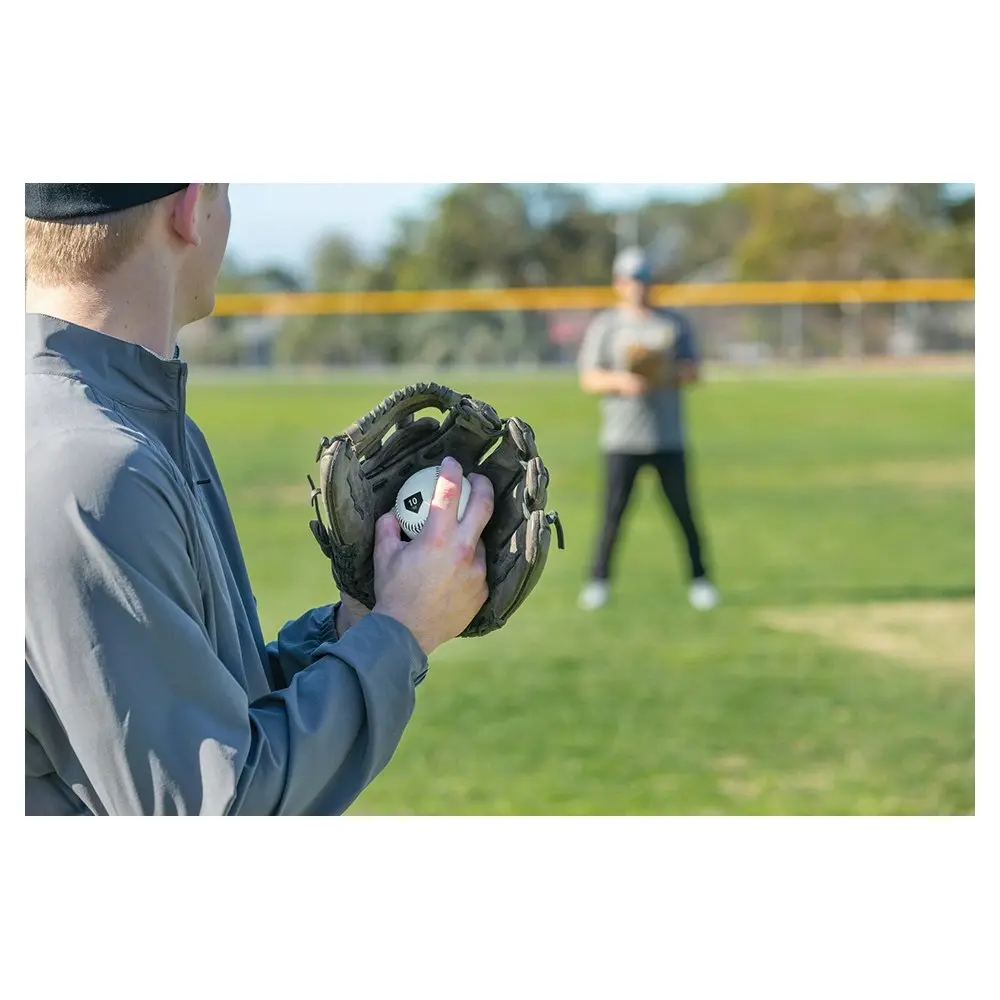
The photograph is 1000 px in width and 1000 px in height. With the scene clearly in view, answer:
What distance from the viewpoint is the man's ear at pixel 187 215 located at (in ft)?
5.70

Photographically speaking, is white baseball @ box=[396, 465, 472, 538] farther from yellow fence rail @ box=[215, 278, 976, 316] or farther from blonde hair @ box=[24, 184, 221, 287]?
yellow fence rail @ box=[215, 278, 976, 316]

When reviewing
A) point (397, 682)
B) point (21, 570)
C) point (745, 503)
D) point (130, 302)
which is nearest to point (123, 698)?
point (21, 570)

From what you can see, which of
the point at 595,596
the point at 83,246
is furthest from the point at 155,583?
the point at 595,596

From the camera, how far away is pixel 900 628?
24.4ft

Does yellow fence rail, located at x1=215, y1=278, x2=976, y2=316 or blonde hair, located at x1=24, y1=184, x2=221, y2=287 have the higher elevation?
yellow fence rail, located at x1=215, y1=278, x2=976, y2=316

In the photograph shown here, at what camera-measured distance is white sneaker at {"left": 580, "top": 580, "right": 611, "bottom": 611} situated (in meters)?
8.09

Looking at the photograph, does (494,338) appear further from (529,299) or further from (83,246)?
(83,246)

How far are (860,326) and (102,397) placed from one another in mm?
28605

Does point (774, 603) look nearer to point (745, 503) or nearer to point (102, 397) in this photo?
point (745, 503)

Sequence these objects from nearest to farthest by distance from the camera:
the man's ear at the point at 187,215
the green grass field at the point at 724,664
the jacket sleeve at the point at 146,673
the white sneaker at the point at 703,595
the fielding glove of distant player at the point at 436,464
A: the jacket sleeve at the point at 146,673 → the man's ear at the point at 187,215 → the fielding glove of distant player at the point at 436,464 → the green grass field at the point at 724,664 → the white sneaker at the point at 703,595

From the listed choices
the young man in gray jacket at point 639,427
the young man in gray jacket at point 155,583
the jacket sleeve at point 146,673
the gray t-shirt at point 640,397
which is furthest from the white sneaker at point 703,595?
the jacket sleeve at point 146,673

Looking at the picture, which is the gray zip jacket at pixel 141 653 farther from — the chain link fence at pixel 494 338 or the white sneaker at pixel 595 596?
the chain link fence at pixel 494 338

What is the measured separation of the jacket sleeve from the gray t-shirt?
262 inches

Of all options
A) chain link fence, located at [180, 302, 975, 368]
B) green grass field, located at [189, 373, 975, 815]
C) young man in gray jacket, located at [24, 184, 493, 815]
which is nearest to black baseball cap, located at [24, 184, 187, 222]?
young man in gray jacket, located at [24, 184, 493, 815]
